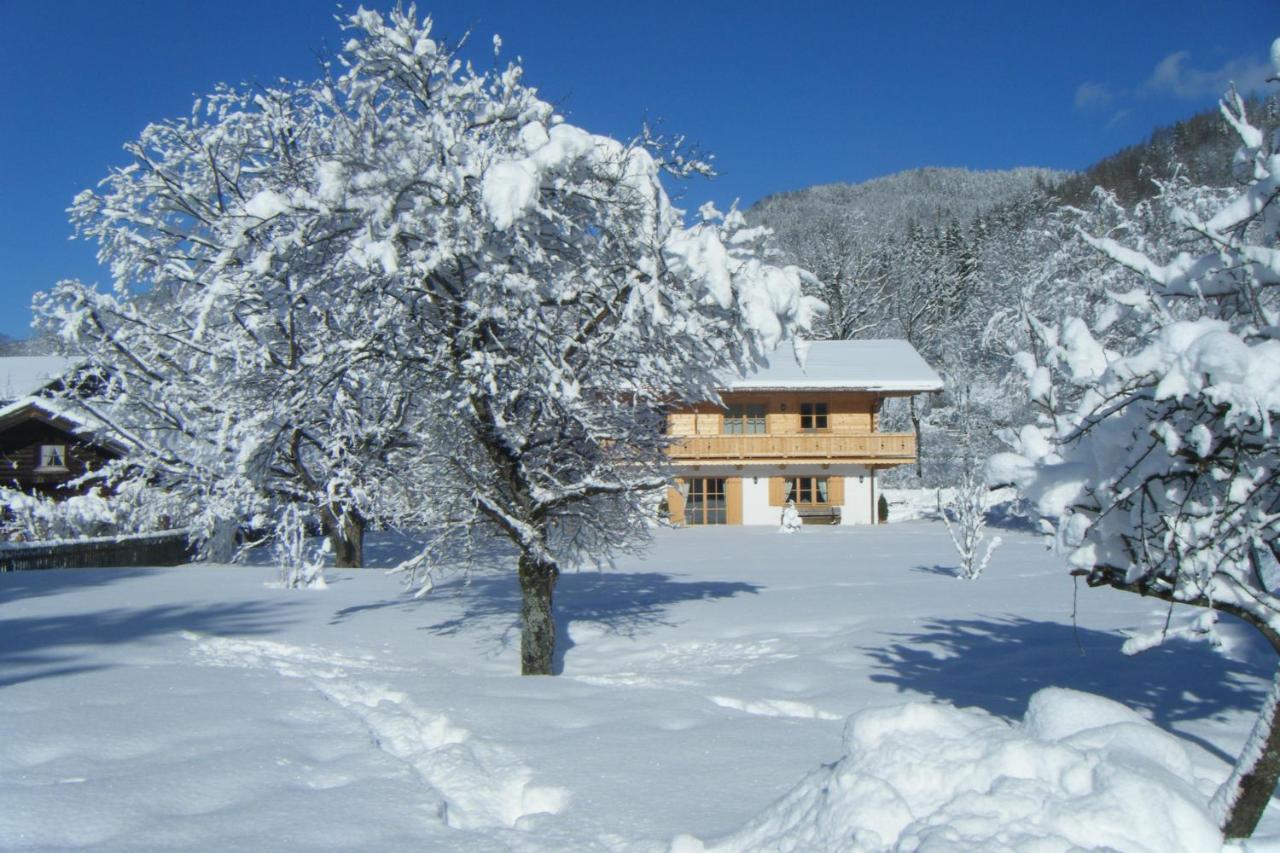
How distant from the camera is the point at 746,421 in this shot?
36438mm

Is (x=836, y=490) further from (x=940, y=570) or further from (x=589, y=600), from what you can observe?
(x=589, y=600)

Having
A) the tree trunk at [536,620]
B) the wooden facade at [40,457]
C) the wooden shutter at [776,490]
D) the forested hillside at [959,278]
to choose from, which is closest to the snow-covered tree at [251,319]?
the tree trunk at [536,620]

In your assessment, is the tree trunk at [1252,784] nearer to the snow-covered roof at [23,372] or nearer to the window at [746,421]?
the window at [746,421]

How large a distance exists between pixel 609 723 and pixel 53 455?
3044cm

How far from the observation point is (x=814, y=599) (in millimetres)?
14625

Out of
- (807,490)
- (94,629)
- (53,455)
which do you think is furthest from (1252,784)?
(53,455)

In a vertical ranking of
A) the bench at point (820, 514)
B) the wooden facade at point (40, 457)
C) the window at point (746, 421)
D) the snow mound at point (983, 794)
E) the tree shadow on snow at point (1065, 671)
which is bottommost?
the tree shadow on snow at point (1065, 671)

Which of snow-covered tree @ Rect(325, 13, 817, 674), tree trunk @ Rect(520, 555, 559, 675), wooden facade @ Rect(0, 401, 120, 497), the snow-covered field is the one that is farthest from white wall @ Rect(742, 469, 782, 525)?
tree trunk @ Rect(520, 555, 559, 675)

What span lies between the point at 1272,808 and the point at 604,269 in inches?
269

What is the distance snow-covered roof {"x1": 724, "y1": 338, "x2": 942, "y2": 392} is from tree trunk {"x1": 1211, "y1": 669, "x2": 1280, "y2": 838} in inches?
1109

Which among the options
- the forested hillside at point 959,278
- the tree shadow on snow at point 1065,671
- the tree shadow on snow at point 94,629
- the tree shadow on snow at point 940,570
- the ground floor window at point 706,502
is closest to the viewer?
the tree shadow on snow at point 1065,671

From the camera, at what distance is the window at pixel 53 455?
101 ft

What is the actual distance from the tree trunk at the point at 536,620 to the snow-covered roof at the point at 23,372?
30.4 m

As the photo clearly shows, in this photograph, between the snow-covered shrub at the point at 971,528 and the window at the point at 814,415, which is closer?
the snow-covered shrub at the point at 971,528
